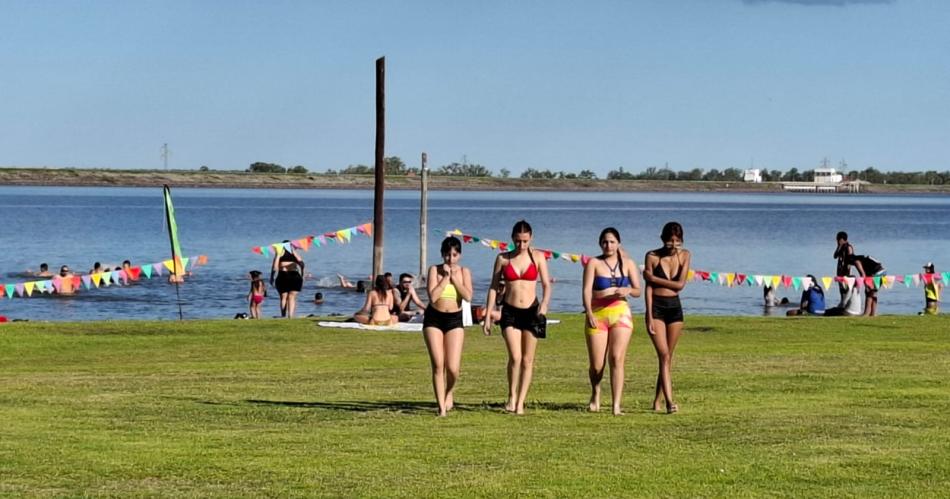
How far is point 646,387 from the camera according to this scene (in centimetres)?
1605

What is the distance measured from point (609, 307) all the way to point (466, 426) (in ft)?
5.72

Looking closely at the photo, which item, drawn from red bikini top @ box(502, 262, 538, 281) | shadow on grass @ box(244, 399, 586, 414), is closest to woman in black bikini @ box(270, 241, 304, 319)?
shadow on grass @ box(244, 399, 586, 414)

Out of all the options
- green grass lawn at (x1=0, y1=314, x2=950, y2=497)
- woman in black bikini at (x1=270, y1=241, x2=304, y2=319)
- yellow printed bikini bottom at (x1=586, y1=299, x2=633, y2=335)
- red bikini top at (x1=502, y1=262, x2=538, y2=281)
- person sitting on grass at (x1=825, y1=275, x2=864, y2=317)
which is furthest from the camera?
woman in black bikini at (x1=270, y1=241, x2=304, y2=319)

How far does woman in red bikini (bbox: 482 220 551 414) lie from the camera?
13.2 m

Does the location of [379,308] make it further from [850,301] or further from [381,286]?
[850,301]

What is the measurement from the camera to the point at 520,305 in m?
13.3

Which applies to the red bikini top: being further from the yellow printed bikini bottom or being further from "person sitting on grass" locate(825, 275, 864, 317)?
"person sitting on grass" locate(825, 275, 864, 317)

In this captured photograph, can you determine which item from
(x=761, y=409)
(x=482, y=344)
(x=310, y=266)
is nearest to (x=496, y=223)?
(x=310, y=266)

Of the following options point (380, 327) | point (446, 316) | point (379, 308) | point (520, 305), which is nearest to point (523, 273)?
point (520, 305)

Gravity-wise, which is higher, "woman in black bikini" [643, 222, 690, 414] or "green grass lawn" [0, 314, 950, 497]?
"woman in black bikini" [643, 222, 690, 414]

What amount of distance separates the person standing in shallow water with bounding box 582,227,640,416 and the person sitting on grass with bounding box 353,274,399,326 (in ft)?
38.4

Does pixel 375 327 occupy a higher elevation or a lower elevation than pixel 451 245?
lower

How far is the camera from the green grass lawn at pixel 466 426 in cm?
991

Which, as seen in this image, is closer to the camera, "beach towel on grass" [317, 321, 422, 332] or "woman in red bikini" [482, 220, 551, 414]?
"woman in red bikini" [482, 220, 551, 414]
